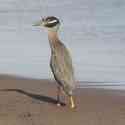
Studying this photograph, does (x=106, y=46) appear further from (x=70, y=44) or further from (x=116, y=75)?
(x=116, y=75)

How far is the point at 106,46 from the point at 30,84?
2755 millimetres

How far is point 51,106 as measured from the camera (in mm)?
7805

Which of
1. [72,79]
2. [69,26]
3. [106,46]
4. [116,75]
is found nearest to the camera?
[72,79]

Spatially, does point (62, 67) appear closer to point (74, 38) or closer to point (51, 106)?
point (51, 106)

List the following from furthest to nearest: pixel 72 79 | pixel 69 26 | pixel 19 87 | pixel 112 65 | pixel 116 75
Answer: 1. pixel 69 26
2. pixel 112 65
3. pixel 116 75
4. pixel 19 87
5. pixel 72 79

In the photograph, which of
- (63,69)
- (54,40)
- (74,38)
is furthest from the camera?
(74,38)

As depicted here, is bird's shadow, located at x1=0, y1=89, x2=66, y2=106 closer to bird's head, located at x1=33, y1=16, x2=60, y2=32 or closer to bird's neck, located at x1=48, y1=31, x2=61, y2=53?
bird's neck, located at x1=48, y1=31, x2=61, y2=53

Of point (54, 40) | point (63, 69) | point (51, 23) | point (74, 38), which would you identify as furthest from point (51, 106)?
point (74, 38)

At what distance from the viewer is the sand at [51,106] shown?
7.27 m

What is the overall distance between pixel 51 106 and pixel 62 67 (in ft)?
1.56

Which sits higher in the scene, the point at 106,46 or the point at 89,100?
the point at 89,100

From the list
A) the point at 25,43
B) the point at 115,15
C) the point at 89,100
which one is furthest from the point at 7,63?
the point at 115,15

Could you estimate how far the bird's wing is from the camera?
757cm

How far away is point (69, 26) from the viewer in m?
13.9
